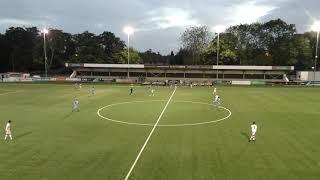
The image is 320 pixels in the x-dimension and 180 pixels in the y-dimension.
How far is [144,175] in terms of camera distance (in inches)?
725

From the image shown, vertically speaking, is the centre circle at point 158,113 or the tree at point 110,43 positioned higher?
the tree at point 110,43

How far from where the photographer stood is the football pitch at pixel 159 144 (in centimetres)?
1892

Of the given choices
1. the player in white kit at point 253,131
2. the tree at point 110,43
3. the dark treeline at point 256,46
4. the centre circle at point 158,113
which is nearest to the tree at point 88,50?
the tree at point 110,43

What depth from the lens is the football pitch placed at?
62.1 feet

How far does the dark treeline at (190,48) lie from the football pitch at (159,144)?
70.8 meters

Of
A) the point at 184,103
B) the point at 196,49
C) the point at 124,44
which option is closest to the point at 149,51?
the point at 124,44

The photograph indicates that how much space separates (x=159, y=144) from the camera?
2478cm

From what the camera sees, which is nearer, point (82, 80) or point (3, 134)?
point (3, 134)

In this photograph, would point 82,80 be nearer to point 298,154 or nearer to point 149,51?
point 298,154

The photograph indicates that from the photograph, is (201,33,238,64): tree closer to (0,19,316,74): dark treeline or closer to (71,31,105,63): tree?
(0,19,316,74): dark treeline

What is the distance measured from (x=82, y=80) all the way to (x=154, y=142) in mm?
74240

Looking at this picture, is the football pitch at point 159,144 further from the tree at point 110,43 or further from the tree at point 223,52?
the tree at point 110,43

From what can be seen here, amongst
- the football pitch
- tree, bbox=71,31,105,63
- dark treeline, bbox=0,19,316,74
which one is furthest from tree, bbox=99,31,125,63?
the football pitch

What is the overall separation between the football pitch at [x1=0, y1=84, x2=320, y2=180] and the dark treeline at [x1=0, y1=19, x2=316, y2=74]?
7082 centimetres
